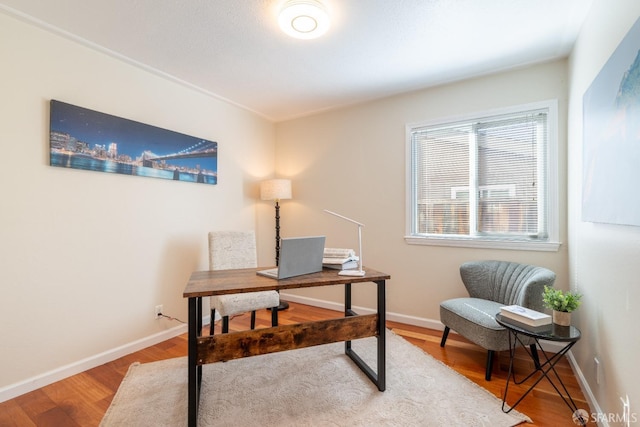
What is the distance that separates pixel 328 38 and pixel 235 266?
2.09m

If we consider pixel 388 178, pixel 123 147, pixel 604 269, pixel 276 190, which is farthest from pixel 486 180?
pixel 123 147

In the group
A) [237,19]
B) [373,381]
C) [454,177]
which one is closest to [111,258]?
[237,19]

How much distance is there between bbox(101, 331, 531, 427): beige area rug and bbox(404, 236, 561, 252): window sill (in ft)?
3.55

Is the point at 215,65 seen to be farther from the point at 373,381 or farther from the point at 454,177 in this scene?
the point at 373,381

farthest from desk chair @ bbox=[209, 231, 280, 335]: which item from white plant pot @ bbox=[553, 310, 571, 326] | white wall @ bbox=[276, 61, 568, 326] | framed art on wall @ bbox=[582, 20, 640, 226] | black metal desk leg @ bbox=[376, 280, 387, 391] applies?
framed art on wall @ bbox=[582, 20, 640, 226]

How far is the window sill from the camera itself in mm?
2469

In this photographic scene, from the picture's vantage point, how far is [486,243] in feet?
8.91

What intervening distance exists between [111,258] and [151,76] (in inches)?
64.2

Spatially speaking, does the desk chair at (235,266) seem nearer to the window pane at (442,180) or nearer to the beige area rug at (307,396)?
the beige area rug at (307,396)

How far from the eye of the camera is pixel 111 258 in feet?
7.79

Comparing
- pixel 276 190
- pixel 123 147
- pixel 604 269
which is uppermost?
pixel 123 147

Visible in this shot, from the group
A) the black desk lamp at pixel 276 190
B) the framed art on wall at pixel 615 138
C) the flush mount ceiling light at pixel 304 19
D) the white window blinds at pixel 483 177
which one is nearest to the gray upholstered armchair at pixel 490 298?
the white window blinds at pixel 483 177

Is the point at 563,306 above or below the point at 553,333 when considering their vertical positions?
above

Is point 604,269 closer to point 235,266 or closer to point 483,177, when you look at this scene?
point 483,177
